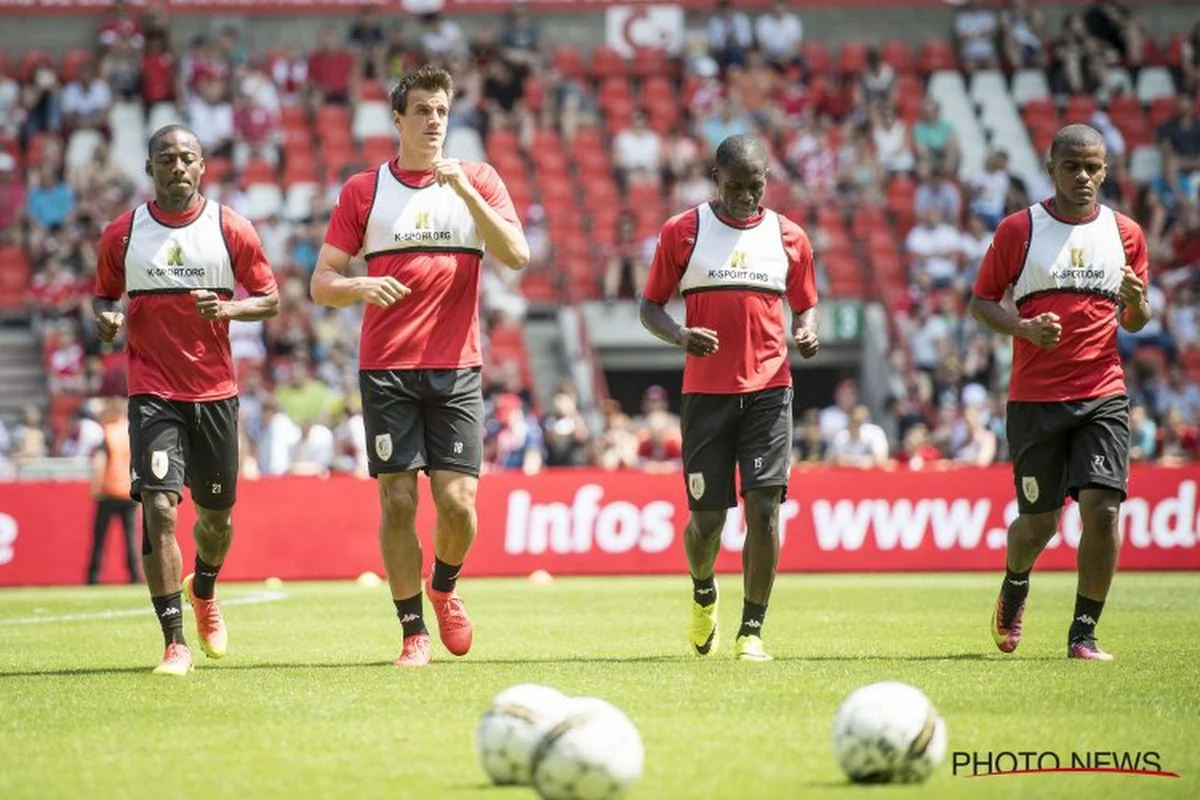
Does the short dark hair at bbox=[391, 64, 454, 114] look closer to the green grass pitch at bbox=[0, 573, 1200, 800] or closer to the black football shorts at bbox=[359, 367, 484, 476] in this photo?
the black football shorts at bbox=[359, 367, 484, 476]

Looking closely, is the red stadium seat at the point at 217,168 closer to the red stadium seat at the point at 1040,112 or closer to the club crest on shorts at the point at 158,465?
the red stadium seat at the point at 1040,112

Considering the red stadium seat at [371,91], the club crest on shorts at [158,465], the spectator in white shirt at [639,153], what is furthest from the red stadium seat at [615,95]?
the club crest on shorts at [158,465]

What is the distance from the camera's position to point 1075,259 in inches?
415

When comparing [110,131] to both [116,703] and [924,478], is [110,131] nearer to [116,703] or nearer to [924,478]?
A: [924,478]

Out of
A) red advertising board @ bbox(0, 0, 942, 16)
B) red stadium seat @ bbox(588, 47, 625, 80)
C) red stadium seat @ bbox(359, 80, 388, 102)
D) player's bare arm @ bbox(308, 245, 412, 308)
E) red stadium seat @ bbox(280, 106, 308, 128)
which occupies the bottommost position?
player's bare arm @ bbox(308, 245, 412, 308)

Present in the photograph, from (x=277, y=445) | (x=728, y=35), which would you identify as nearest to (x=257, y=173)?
(x=728, y=35)

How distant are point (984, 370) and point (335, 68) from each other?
11413 millimetres

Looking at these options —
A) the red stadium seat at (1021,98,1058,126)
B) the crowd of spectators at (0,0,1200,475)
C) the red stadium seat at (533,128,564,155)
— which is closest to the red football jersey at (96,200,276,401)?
the crowd of spectators at (0,0,1200,475)

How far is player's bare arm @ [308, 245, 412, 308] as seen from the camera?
989 centimetres

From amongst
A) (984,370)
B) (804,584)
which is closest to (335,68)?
(984,370)

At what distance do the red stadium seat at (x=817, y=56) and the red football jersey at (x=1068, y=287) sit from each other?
23255mm

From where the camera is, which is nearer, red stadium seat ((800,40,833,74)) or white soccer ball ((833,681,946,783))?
white soccer ball ((833,681,946,783))

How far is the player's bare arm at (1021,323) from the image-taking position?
33.6ft

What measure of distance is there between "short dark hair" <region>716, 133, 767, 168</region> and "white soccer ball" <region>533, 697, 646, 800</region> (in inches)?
188
